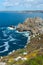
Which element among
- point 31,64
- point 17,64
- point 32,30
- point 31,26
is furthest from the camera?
point 31,26

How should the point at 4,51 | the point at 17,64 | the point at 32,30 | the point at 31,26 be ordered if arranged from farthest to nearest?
the point at 31,26 < the point at 32,30 < the point at 4,51 < the point at 17,64

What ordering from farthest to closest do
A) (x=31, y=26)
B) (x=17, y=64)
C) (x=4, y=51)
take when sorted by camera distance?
(x=31, y=26)
(x=4, y=51)
(x=17, y=64)

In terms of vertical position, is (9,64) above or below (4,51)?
above

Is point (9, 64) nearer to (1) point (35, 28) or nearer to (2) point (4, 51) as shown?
(2) point (4, 51)

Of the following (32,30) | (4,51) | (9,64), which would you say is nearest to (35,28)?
(32,30)

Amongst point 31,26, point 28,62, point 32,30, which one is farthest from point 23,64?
point 31,26

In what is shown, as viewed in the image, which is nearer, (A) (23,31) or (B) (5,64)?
(B) (5,64)

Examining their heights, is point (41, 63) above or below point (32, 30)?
above

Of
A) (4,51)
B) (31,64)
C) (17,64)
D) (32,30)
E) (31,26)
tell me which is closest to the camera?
(31,64)

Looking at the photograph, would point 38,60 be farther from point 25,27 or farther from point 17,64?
point 25,27
